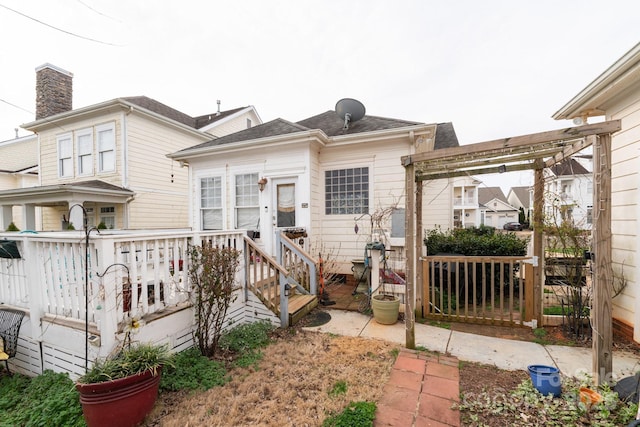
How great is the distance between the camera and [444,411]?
2.14m

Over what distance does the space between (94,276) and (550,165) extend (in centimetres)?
569

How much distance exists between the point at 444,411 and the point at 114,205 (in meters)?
11.8

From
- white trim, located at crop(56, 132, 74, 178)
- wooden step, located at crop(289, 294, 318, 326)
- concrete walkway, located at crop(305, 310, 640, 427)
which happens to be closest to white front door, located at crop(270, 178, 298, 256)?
wooden step, located at crop(289, 294, 318, 326)

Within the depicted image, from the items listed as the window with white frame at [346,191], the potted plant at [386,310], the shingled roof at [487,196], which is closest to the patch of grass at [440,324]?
the potted plant at [386,310]

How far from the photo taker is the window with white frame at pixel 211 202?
24.3 feet

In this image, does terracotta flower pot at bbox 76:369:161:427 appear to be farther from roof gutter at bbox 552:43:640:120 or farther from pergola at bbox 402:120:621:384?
roof gutter at bbox 552:43:640:120

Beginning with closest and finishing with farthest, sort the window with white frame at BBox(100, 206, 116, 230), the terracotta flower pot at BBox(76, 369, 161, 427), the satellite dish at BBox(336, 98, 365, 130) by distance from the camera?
the terracotta flower pot at BBox(76, 369, 161, 427), the satellite dish at BBox(336, 98, 365, 130), the window with white frame at BBox(100, 206, 116, 230)

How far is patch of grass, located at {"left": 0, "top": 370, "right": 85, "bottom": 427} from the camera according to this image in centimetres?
222

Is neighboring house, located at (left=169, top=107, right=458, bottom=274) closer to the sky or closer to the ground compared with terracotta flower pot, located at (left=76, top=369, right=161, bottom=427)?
closer to the sky

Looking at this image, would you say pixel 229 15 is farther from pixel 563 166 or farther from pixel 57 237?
pixel 563 166

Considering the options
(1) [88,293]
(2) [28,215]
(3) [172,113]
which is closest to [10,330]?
(1) [88,293]

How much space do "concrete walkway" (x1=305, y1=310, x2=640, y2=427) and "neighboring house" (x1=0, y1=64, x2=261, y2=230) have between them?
9.21m

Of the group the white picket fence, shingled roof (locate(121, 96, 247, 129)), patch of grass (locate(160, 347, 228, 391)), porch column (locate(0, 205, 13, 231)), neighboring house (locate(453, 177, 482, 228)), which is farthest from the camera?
neighboring house (locate(453, 177, 482, 228))

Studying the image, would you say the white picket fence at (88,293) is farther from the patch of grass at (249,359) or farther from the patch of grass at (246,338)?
the patch of grass at (249,359)
